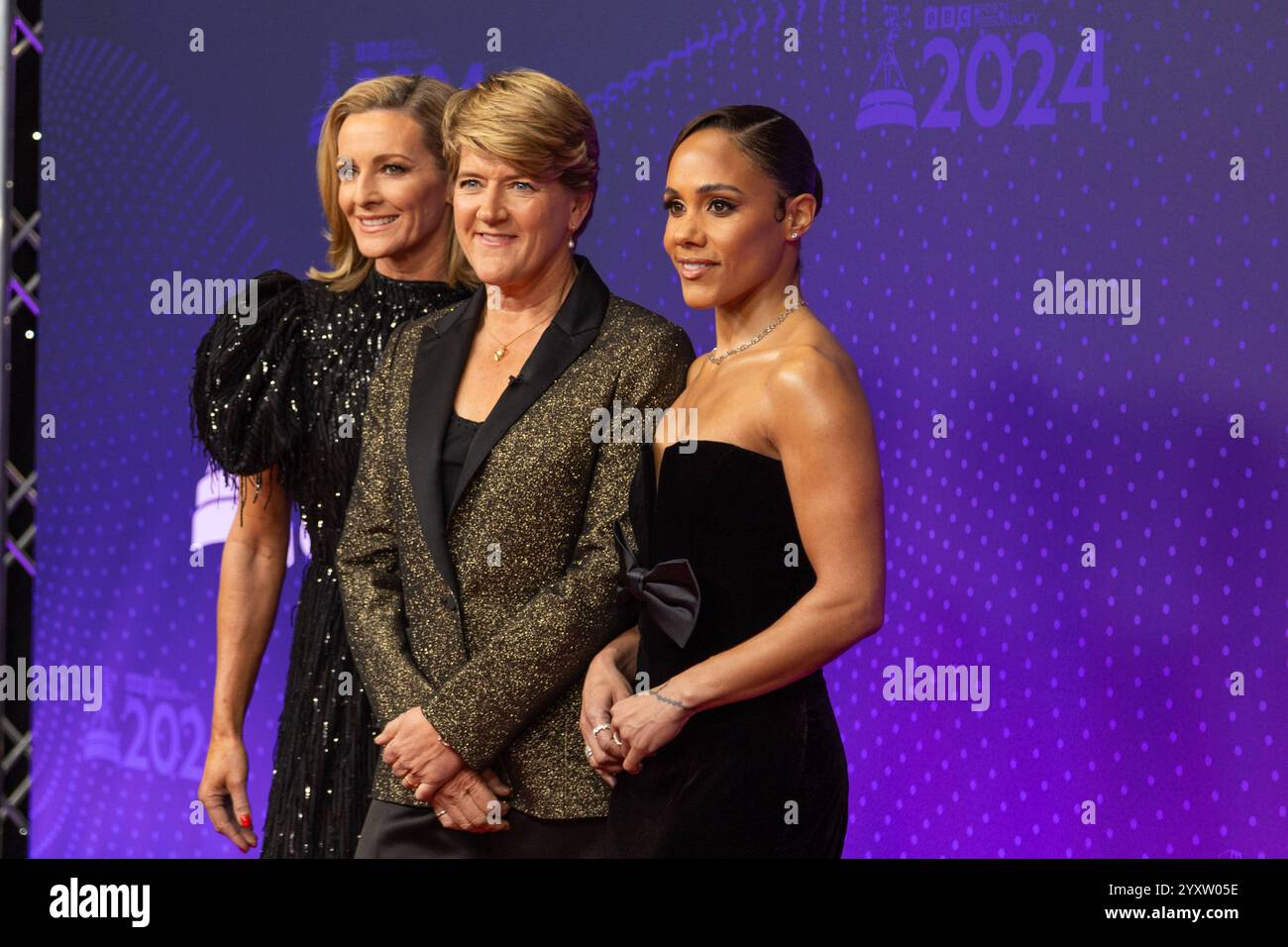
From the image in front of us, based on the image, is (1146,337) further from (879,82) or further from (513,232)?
(513,232)

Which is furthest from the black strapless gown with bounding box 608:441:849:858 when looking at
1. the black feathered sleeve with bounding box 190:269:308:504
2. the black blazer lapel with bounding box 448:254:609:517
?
the black feathered sleeve with bounding box 190:269:308:504

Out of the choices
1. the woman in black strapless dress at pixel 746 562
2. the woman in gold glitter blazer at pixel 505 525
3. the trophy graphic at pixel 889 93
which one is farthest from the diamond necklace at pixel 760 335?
the trophy graphic at pixel 889 93

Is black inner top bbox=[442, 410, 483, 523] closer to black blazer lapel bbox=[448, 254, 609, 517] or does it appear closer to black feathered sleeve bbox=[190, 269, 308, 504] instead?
black blazer lapel bbox=[448, 254, 609, 517]

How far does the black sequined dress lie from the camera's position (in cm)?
288

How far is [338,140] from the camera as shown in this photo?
292cm

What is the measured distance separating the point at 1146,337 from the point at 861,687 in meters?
0.98

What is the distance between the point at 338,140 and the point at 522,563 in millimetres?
930

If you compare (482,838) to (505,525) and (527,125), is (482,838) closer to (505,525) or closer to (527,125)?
(505,525)

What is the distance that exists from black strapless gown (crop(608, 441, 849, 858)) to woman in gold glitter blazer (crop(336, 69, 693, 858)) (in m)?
0.17

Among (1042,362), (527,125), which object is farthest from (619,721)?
(1042,362)

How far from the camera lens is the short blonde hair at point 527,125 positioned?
2.56m
